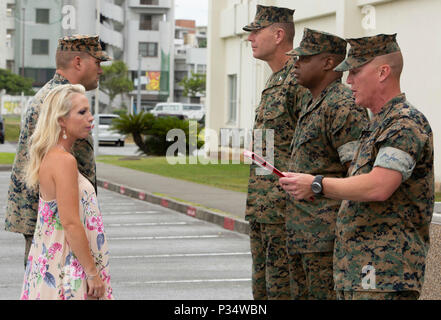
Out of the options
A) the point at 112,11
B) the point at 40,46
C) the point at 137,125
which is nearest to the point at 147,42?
the point at 112,11

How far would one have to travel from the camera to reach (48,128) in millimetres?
4777

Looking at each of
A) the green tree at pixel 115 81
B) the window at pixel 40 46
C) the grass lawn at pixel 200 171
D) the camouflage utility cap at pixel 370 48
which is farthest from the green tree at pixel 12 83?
the camouflage utility cap at pixel 370 48

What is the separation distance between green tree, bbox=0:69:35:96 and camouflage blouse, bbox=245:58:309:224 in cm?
6630

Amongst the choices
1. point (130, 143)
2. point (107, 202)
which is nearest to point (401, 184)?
point (107, 202)

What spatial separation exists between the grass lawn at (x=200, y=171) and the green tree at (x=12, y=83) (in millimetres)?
39210

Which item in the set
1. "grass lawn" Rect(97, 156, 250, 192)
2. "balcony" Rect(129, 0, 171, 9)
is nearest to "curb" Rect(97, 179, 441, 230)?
"grass lawn" Rect(97, 156, 250, 192)

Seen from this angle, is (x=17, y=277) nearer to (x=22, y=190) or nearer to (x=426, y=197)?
(x=22, y=190)

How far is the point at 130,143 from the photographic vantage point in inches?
2192

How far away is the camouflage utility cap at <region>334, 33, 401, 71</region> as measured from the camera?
460 centimetres

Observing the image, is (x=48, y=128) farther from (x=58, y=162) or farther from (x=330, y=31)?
(x=330, y=31)

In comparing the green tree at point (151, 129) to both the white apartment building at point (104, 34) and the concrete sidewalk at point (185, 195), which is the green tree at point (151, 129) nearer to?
the concrete sidewalk at point (185, 195)

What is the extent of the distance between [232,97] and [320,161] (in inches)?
1116

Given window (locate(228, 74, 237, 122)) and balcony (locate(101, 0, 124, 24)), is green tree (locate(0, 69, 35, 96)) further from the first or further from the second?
window (locate(228, 74, 237, 122))

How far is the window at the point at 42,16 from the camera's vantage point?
272 feet
